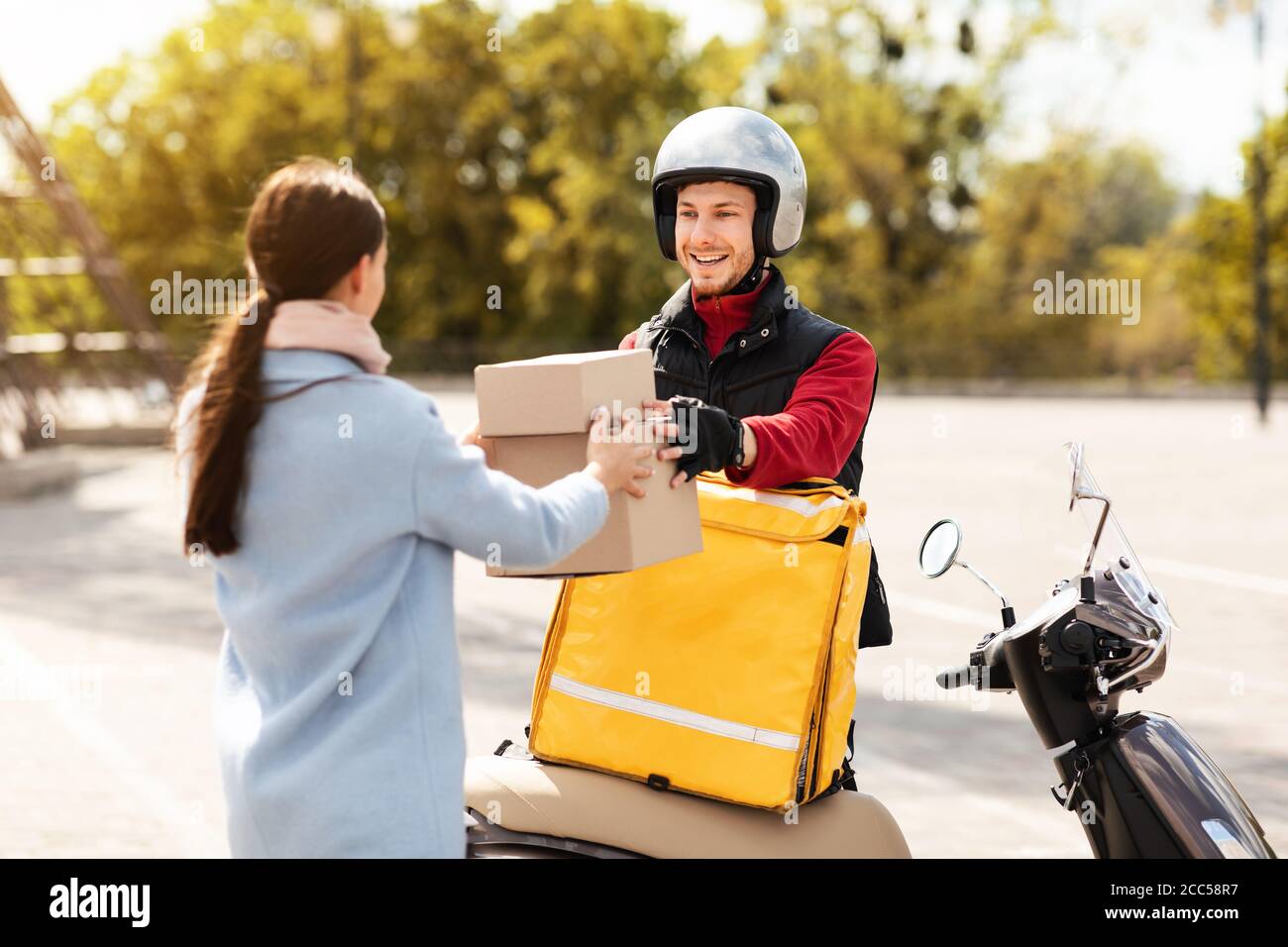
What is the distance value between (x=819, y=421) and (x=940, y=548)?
1.12ft

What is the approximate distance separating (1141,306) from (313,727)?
46.0 meters

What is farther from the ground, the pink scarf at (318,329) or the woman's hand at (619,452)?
the pink scarf at (318,329)

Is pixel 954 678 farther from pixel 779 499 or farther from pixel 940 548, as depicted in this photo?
pixel 779 499

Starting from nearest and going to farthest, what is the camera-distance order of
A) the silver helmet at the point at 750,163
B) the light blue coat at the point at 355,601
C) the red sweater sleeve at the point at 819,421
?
the light blue coat at the point at 355,601 → the red sweater sleeve at the point at 819,421 → the silver helmet at the point at 750,163

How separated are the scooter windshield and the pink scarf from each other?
1.34 meters

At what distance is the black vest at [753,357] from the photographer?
301cm

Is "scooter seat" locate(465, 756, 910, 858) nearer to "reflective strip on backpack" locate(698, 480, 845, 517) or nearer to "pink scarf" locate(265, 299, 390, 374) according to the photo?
"reflective strip on backpack" locate(698, 480, 845, 517)

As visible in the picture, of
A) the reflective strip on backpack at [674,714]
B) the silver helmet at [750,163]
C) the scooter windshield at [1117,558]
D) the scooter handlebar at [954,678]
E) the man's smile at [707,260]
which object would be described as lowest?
the scooter handlebar at [954,678]

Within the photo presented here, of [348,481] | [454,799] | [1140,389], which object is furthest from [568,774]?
[1140,389]

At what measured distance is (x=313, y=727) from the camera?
225 cm

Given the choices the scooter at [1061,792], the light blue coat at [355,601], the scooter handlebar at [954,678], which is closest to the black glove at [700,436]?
the light blue coat at [355,601]

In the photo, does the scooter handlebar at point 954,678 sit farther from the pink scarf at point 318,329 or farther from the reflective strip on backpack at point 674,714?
the pink scarf at point 318,329

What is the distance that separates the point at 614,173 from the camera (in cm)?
5059

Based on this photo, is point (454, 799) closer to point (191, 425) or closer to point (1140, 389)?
point (191, 425)
